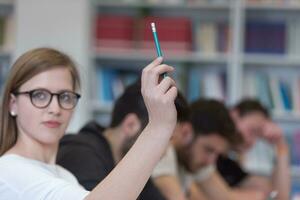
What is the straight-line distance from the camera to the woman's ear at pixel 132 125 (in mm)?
2277

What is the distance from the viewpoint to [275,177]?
3627mm

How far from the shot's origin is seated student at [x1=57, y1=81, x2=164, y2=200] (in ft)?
6.56

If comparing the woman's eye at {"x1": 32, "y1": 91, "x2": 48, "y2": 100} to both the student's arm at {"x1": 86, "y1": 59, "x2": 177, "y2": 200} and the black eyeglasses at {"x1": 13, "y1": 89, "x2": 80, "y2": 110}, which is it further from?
the student's arm at {"x1": 86, "y1": 59, "x2": 177, "y2": 200}

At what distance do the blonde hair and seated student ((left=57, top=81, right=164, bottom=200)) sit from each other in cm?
33

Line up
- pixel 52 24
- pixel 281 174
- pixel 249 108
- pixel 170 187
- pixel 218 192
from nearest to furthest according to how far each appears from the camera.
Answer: pixel 170 187 → pixel 218 192 → pixel 281 174 → pixel 249 108 → pixel 52 24

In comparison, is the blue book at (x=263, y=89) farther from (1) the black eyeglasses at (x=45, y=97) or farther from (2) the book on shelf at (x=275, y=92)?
(1) the black eyeglasses at (x=45, y=97)

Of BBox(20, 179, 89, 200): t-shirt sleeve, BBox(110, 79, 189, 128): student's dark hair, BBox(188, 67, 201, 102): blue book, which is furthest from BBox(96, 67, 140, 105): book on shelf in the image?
BBox(20, 179, 89, 200): t-shirt sleeve

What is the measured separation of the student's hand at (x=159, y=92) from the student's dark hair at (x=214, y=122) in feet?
5.84

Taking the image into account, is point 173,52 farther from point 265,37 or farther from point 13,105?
point 13,105

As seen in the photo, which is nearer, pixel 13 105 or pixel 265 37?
pixel 13 105

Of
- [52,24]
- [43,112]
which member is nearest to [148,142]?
[43,112]

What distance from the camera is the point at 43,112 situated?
1619 mm

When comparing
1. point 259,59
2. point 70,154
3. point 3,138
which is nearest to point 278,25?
point 259,59

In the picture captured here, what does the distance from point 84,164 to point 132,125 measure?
0.32m
